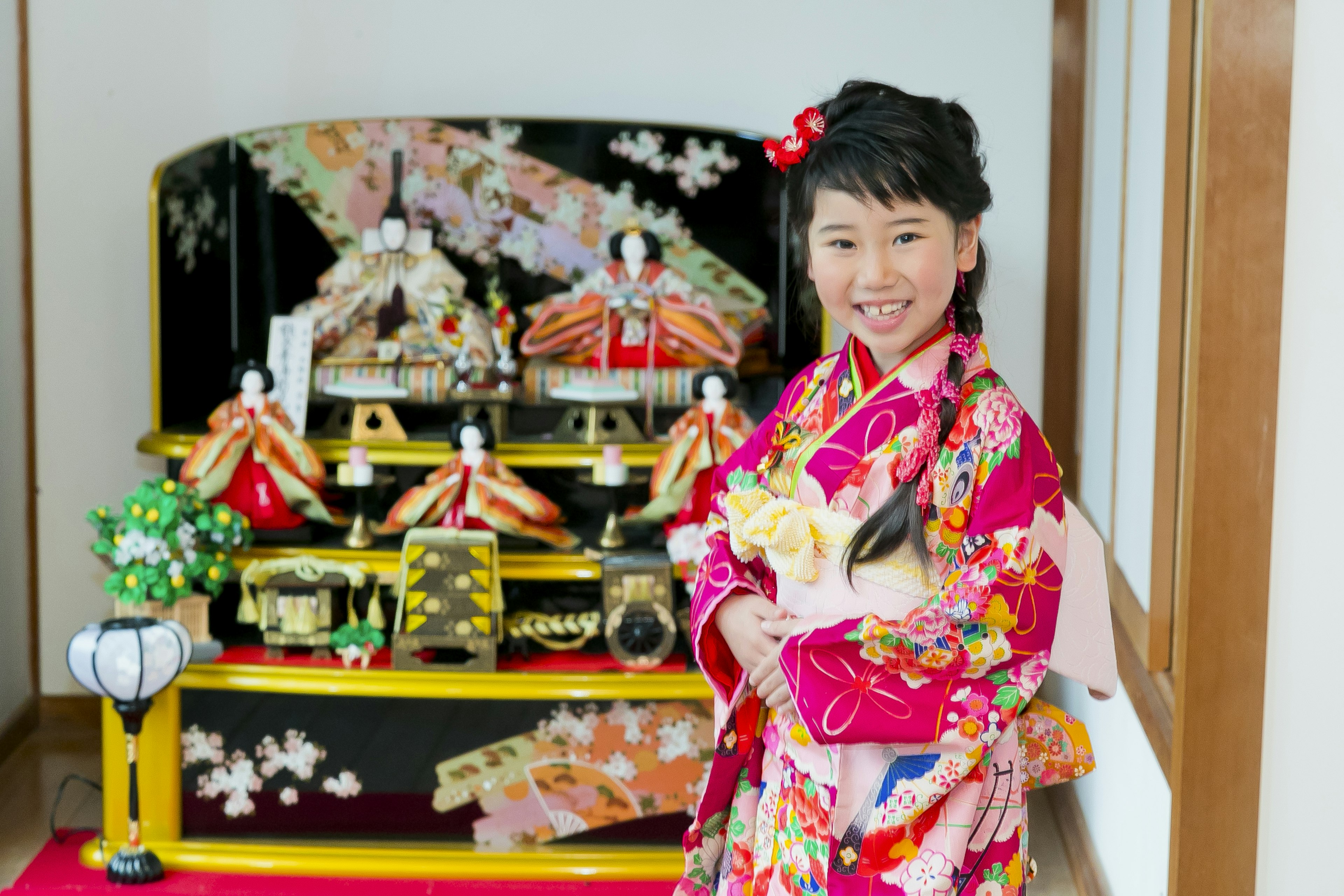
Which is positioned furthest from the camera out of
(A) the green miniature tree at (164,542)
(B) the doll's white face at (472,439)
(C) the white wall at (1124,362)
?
(B) the doll's white face at (472,439)

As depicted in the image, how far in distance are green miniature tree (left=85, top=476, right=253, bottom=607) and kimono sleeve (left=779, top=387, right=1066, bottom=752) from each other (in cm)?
154

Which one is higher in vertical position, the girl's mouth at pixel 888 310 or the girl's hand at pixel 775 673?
the girl's mouth at pixel 888 310

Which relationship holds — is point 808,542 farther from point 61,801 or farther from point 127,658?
point 61,801

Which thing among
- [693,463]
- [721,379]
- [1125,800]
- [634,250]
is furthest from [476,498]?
[1125,800]

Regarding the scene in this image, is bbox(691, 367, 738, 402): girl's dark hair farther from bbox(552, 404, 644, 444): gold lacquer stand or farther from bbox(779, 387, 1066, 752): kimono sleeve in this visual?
bbox(779, 387, 1066, 752): kimono sleeve

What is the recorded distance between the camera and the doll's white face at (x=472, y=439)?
7.61 ft

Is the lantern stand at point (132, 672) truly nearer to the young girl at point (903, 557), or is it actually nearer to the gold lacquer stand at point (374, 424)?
the gold lacquer stand at point (374, 424)

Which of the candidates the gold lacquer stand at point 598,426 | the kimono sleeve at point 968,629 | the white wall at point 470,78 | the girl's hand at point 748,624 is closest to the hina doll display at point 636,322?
the gold lacquer stand at point 598,426

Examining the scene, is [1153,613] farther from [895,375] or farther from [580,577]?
[580,577]

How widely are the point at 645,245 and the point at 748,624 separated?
1490 mm

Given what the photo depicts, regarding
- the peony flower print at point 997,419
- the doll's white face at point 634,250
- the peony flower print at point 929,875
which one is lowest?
the peony flower print at point 929,875

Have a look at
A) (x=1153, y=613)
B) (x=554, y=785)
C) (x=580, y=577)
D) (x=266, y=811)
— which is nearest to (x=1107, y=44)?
(x=1153, y=613)

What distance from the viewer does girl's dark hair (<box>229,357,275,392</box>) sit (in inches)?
93.9

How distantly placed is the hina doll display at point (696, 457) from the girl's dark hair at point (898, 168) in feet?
3.90
